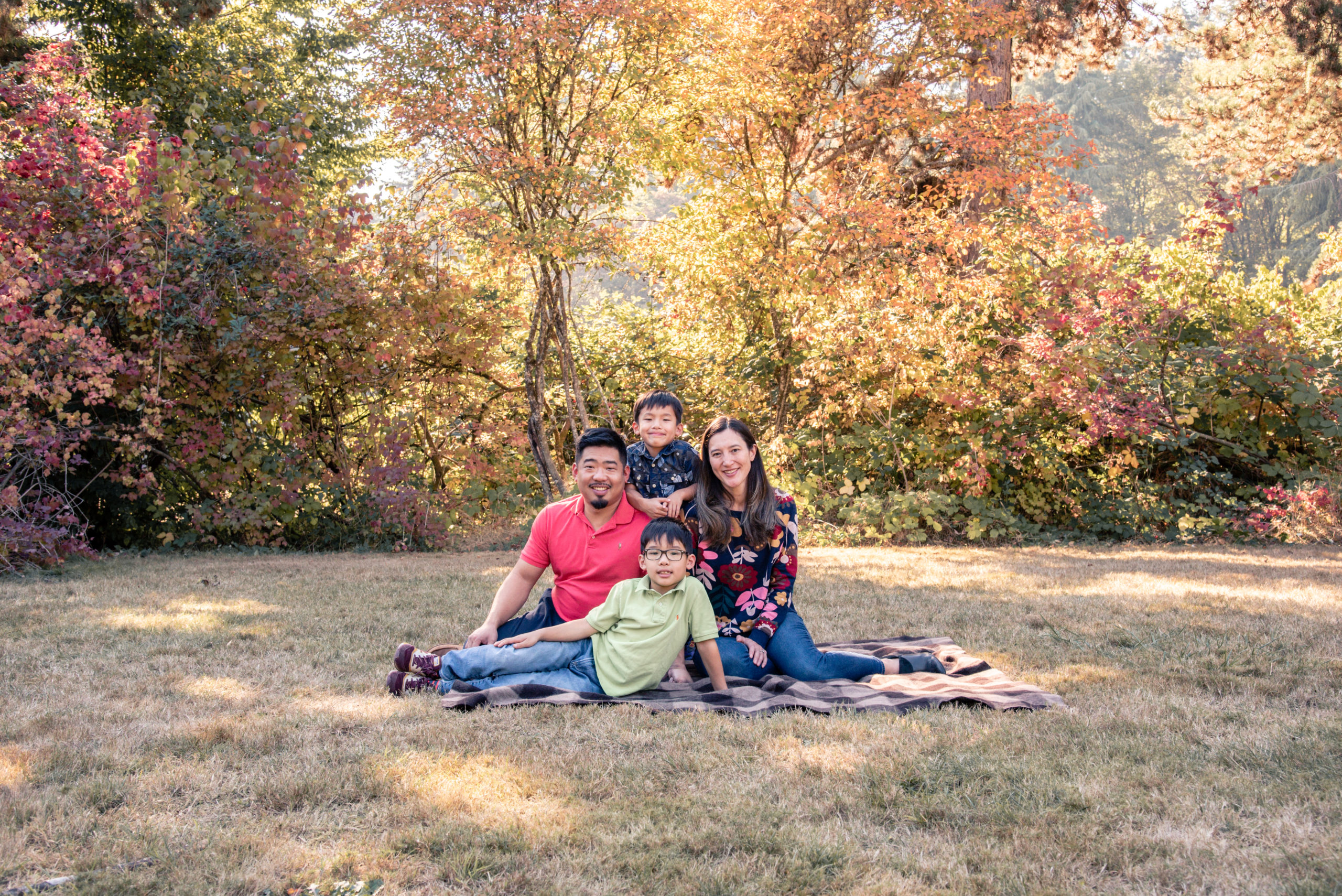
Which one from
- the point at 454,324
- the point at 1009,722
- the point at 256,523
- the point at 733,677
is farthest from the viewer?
the point at 454,324

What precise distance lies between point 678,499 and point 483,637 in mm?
997

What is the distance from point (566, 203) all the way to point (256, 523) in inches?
145

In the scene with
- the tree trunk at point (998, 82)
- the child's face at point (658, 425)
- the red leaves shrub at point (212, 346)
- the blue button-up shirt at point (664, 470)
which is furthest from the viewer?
the tree trunk at point (998, 82)

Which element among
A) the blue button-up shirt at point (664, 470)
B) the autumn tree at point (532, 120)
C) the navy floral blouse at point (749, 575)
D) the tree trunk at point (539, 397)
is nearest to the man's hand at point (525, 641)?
the navy floral blouse at point (749, 575)

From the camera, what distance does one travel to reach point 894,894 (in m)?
2.08

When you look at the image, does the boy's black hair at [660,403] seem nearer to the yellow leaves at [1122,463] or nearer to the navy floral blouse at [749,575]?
the navy floral blouse at [749,575]

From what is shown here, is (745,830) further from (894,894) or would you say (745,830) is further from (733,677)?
(733,677)

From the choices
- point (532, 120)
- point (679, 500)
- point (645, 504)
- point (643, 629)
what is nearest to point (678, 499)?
point (679, 500)

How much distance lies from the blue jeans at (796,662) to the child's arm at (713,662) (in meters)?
0.17

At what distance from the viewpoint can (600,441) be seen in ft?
13.3

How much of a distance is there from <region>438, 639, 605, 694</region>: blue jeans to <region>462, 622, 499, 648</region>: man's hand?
13 centimetres

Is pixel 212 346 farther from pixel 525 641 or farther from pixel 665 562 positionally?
pixel 665 562

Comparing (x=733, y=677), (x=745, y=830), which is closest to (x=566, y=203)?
(x=733, y=677)

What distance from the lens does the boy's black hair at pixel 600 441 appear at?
4.04 m
